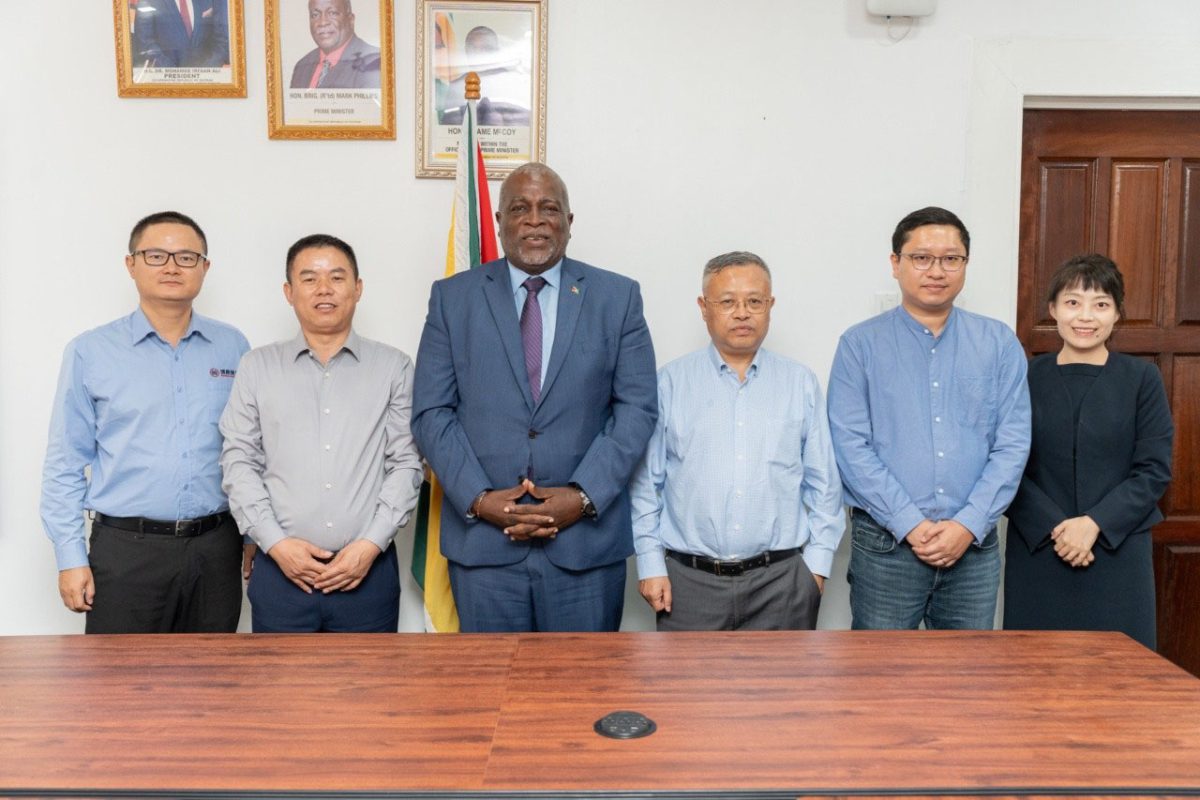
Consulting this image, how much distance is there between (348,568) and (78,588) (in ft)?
2.41

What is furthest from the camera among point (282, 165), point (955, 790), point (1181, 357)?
point (1181, 357)

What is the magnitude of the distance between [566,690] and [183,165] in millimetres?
2221

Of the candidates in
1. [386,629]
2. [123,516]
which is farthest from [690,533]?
[123,516]

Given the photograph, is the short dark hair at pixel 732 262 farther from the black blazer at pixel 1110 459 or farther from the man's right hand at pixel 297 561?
the man's right hand at pixel 297 561

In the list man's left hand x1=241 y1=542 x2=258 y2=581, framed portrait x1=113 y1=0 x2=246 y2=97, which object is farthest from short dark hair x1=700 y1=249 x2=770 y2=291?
framed portrait x1=113 y1=0 x2=246 y2=97

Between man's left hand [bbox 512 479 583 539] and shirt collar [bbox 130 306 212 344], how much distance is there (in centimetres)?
102

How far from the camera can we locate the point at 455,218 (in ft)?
9.22

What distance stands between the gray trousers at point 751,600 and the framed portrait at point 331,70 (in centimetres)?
167

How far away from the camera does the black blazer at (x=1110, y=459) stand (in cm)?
241

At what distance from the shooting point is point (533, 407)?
2393 millimetres

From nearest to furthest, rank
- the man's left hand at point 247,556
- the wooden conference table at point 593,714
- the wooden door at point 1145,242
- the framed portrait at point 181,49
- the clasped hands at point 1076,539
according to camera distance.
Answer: the wooden conference table at point 593,714, the clasped hands at point 1076,539, the man's left hand at point 247,556, the framed portrait at point 181,49, the wooden door at point 1145,242

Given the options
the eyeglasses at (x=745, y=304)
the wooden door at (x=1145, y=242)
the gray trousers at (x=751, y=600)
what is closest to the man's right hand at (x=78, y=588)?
the gray trousers at (x=751, y=600)

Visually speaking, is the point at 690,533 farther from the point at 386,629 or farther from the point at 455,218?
the point at 455,218

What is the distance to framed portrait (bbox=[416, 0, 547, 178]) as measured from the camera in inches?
117
